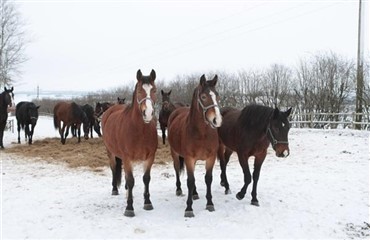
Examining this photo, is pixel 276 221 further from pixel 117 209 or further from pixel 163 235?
pixel 117 209

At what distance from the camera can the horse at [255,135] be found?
17.1ft

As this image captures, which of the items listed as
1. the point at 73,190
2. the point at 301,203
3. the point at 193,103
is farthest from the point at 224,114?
the point at 73,190

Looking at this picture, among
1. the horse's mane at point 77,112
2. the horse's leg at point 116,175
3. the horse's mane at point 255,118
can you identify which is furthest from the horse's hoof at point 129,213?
the horse's mane at point 77,112

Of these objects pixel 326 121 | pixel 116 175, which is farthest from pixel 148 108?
pixel 326 121

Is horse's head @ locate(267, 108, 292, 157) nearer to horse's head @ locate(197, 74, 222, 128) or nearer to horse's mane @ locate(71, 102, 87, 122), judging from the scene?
horse's head @ locate(197, 74, 222, 128)

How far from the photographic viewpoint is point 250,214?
5047mm

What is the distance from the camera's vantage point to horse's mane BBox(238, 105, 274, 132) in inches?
218

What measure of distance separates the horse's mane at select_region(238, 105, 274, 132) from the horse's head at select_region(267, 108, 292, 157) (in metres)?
0.18

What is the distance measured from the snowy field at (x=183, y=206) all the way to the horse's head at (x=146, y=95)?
158cm

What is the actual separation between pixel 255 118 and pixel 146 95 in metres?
2.08

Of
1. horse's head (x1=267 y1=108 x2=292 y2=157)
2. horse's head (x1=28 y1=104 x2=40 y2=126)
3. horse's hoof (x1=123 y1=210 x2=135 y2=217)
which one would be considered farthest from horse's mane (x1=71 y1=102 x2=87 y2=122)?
horse's head (x1=267 y1=108 x2=292 y2=157)

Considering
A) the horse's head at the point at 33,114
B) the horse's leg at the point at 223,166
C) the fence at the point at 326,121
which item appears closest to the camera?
the horse's leg at the point at 223,166

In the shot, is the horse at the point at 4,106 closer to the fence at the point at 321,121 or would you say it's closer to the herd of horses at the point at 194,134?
the herd of horses at the point at 194,134

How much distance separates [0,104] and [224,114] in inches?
394
